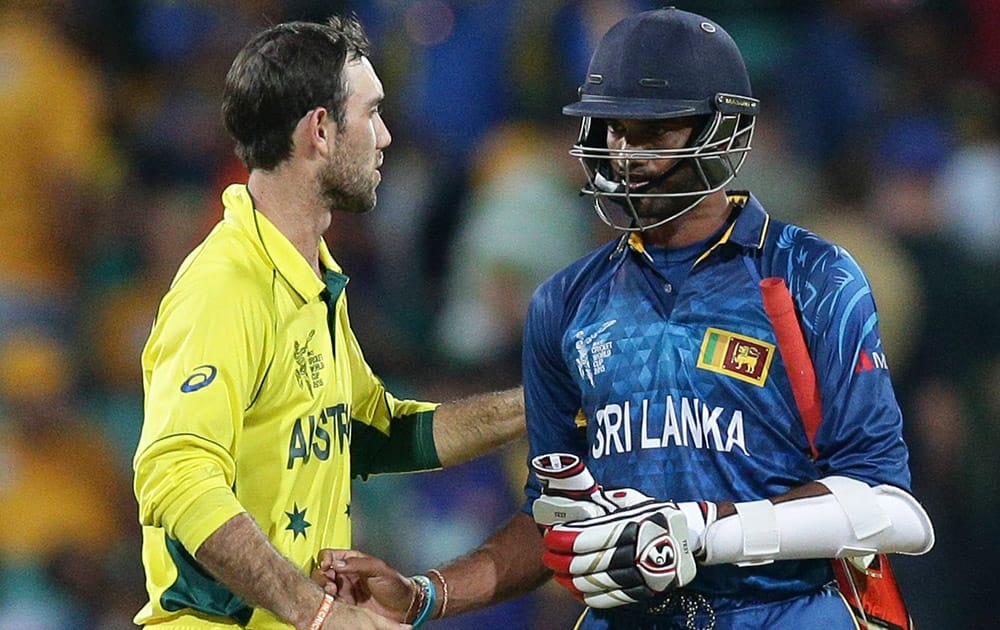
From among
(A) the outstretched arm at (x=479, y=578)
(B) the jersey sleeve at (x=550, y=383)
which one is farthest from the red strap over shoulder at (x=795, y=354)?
(A) the outstretched arm at (x=479, y=578)

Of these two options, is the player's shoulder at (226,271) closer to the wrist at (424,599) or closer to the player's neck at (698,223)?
the wrist at (424,599)

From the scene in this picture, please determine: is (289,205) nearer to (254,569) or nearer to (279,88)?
(279,88)

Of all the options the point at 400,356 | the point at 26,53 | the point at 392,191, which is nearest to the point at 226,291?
the point at 400,356

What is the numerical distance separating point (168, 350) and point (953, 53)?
4870mm

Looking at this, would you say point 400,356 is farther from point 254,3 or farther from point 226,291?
point 226,291

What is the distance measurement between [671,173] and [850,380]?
60 centimetres

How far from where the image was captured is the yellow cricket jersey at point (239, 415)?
3.32 meters

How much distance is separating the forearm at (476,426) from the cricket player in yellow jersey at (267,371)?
247 mm

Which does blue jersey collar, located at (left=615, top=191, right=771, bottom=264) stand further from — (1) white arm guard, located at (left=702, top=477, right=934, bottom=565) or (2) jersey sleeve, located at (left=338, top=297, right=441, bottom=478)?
(2) jersey sleeve, located at (left=338, top=297, right=441, bottom=478)

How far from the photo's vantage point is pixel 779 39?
284 inches

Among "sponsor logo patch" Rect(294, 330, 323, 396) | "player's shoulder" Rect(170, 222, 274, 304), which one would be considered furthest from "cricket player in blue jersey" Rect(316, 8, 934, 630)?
"player's shoulder" Rect(170, 222, 274, 304)

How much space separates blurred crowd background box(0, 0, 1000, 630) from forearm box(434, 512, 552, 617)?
247cm

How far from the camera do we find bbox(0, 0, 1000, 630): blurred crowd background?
636 centimetres

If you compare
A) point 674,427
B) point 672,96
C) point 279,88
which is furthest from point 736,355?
point 279,88
